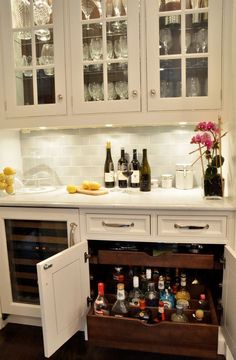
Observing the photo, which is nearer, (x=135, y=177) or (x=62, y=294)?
(x=62, y=294)

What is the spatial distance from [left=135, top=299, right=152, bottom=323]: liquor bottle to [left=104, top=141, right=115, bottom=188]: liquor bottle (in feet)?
2.84

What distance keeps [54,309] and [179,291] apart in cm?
73

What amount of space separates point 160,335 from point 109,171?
1.13 metres

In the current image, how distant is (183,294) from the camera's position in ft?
5.29

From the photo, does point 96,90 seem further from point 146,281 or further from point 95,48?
point 146,281

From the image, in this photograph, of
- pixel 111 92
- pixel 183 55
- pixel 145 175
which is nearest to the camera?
pixel 183 55

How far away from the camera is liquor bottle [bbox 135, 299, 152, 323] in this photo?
1520 mm

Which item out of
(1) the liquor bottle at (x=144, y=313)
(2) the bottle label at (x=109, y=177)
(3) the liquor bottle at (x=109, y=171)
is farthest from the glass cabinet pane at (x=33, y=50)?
(1) the liquor bottle at (x=144, y=313)

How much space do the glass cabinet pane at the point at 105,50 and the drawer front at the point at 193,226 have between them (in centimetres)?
81

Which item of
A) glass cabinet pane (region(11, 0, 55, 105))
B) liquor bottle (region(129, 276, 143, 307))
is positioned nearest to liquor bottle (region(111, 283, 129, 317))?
liquor bottle (region(129, 276, 143, 307))

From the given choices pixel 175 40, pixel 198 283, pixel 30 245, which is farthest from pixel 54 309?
pixel 175 40

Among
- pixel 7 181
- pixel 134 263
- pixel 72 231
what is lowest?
pixel 134 263

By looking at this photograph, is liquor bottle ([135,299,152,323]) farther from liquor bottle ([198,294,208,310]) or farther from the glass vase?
the glass vase

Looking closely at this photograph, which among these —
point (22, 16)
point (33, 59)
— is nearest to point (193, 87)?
point (33, 59)
